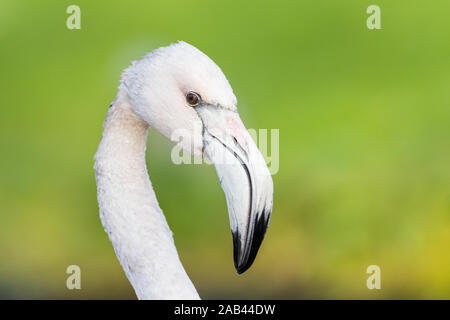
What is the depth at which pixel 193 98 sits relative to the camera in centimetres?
140

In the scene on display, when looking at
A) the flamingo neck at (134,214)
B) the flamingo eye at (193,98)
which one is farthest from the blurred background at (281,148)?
the flamingo eye at (193,98)

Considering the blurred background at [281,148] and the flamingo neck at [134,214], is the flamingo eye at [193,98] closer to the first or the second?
the flamingo neck at [134,214]

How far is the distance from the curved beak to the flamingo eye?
22 mm

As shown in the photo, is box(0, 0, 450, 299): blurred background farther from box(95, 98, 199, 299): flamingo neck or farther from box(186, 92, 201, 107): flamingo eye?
box(186, 92, 201, 107): flamingo eye

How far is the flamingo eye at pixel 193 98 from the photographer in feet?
4.56

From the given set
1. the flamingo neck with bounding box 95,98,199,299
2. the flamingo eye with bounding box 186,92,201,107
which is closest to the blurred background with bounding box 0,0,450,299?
the flamingo neck with bounding box 95,98,199,299

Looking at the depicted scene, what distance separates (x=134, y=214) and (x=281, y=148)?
3.36 meters

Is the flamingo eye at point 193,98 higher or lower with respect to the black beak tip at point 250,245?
higher

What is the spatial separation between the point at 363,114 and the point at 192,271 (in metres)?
2.23

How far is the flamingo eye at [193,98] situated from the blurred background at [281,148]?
2.36 metres

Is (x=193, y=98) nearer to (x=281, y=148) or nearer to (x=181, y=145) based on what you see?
(x=181, y=145)

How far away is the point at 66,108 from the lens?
13.1 feet

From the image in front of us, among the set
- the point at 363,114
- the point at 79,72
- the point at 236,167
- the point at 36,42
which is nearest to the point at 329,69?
the point at 363,114
